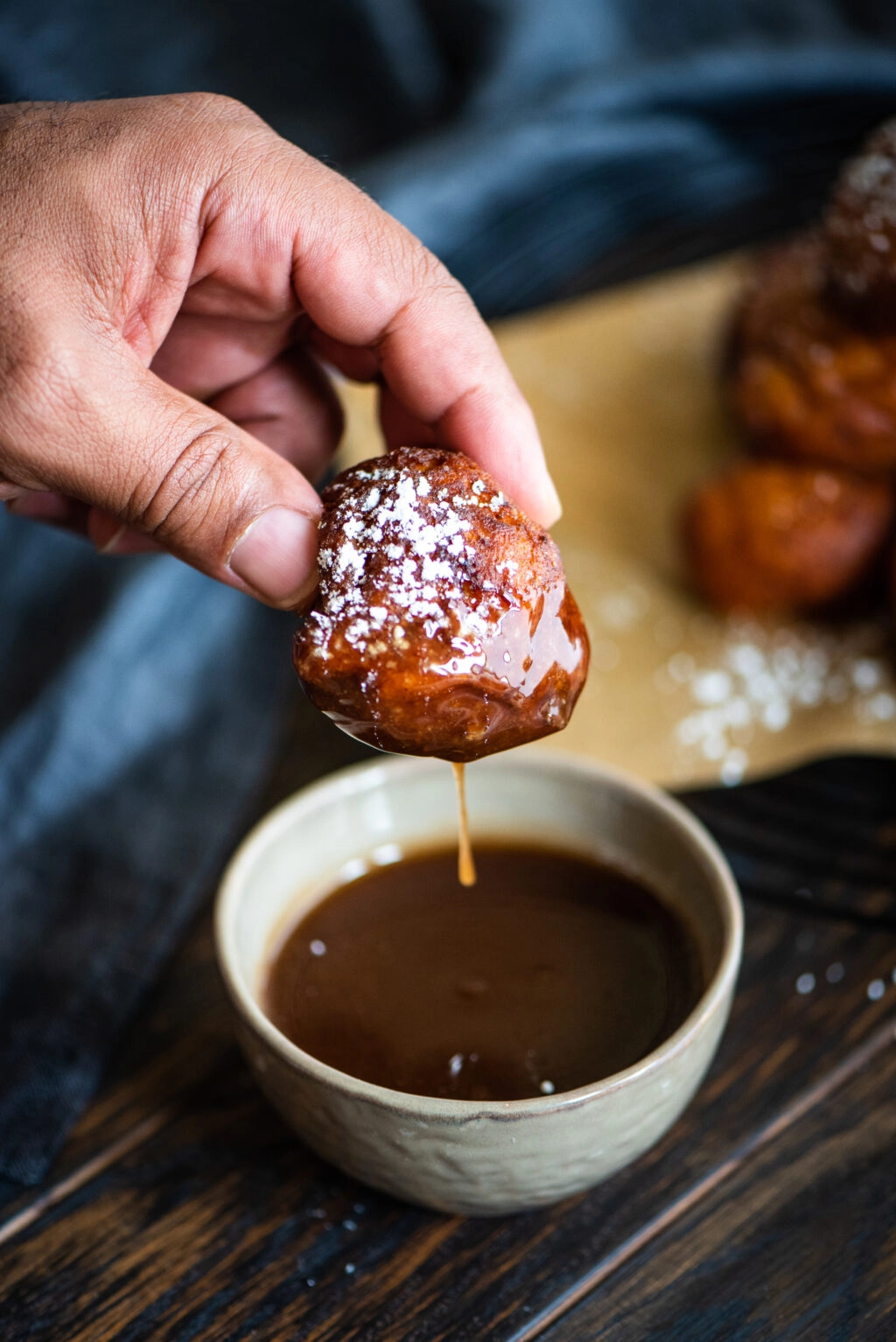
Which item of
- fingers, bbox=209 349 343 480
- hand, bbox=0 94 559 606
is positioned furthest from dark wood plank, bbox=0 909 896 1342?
fingers, bbox=209 349 343 480

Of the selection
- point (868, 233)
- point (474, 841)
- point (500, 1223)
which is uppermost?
point (868, 233)

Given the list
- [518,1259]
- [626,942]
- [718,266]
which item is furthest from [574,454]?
[518,1259]

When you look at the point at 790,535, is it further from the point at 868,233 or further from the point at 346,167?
the point at 346,167

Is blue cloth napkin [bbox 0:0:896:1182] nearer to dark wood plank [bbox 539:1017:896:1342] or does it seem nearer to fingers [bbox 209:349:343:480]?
fingers [bbox 209:349:343:480]

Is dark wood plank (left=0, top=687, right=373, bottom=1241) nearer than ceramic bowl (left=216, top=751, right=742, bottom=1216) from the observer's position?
No

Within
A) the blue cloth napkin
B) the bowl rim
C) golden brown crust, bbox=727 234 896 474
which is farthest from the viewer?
golden brown crust, bbox=727 234 896 474

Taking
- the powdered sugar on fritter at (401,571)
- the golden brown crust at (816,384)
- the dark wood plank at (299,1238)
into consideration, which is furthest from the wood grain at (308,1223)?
the golden brown crust at (816,384)

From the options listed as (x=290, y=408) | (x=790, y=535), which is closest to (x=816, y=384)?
(x=790, y=535)
